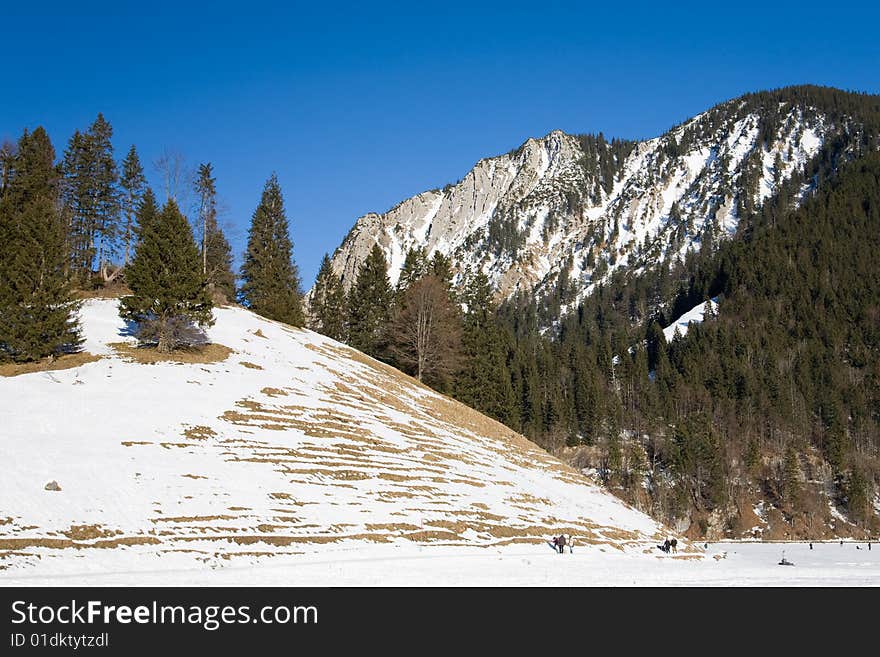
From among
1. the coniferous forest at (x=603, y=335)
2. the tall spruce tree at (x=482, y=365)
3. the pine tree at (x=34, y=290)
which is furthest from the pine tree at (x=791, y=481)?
the pine tree at (x=34, y=290)

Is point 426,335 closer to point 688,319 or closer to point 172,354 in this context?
point 172,354

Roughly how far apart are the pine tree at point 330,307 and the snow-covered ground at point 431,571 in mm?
54909

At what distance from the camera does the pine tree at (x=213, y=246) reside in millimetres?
63125

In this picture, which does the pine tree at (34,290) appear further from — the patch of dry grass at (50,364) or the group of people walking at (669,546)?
the group of people walking at (669,546)

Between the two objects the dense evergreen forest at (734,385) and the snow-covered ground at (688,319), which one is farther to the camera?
the snow-covered ground at (688,319)

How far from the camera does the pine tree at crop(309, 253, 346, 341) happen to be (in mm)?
79000

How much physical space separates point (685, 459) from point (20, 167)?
9006cm

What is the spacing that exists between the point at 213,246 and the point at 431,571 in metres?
60.2

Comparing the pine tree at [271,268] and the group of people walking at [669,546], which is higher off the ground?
the pine tree at [271,268]

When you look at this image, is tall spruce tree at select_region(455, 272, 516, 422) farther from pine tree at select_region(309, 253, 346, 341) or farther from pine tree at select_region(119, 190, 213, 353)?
pine tree at select_region(119, 190, 213, 353)

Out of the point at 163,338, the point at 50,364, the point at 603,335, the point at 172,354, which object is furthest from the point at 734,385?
the point at 50,364

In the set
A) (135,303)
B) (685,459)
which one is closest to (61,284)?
(135,303)

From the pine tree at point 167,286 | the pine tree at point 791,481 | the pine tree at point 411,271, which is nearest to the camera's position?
the pine tree at point 167,286

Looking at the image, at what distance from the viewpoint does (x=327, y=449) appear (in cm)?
2998
